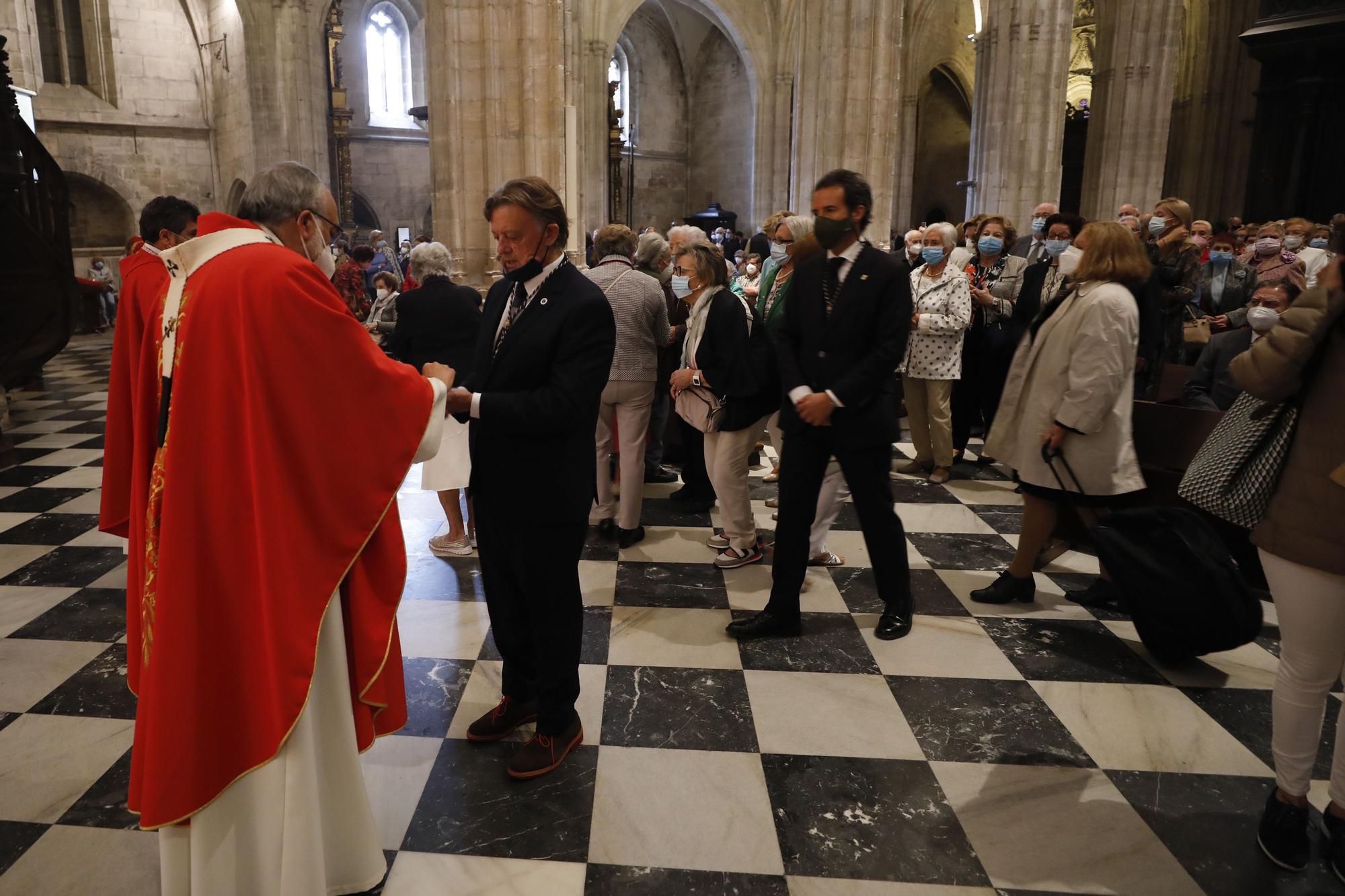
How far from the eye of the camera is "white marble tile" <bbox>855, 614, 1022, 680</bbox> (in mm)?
3250

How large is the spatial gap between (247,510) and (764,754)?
170 cm

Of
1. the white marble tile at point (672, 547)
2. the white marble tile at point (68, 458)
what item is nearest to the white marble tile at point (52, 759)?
the white marble tile at point (672, 547)

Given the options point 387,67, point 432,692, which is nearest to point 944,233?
point 432,692

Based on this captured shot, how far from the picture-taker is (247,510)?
67.1 inches

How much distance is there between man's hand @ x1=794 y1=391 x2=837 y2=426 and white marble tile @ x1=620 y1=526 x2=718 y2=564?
1472mm

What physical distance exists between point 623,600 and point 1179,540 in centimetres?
224

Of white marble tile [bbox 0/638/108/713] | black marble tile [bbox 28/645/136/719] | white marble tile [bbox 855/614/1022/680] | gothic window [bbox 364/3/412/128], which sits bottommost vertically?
white marble tile [bbox 0/638/108/713]

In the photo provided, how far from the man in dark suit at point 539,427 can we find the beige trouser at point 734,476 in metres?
1.72

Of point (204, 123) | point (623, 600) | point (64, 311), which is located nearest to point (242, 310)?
point (623, 600)

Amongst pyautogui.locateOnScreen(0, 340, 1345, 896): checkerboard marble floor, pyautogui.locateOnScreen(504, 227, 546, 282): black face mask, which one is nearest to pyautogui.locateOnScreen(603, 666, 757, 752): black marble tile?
pyautogui.locateOnScreen(0, 340, 1345, 896): checkerboard marble floor

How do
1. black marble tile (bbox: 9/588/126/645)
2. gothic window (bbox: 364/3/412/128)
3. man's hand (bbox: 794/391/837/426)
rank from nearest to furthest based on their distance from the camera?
man's hand (bbox: 794/391/837/426) < black marble tile (bbox: 9/588/126/645) < gothic window (bbox: 364/3/412/128)

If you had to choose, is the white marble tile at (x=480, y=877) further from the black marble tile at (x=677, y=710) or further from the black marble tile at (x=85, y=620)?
the black marble tile at (x=85, y=620)

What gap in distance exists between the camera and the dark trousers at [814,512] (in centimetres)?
332

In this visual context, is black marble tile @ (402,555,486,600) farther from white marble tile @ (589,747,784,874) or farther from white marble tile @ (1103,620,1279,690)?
white marble tile @ (1103,620,1279,690)
